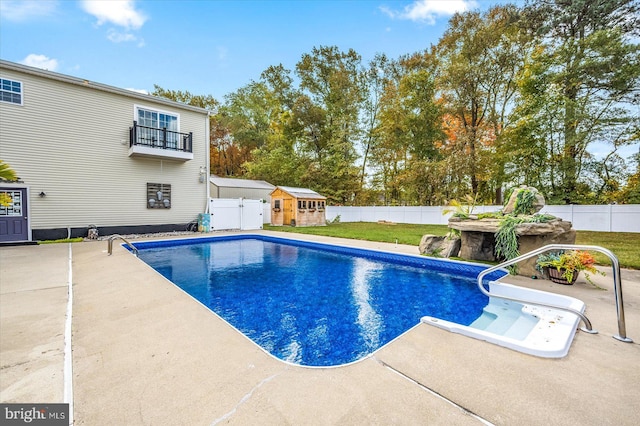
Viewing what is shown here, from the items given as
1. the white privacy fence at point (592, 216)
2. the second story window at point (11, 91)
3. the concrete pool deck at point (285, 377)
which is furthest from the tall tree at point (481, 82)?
the second story window at point (11, 91)

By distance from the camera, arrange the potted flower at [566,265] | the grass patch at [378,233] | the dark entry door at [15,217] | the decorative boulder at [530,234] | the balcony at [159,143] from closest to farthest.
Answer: the potted flower at [566,265] < the decorative boulder at [530,234] < the dark entry door at [15,217] < the grass patch at [378,233] < the balcony at [159,143]

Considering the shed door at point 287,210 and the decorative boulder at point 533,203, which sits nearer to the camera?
the decorative boulder at point 533,203

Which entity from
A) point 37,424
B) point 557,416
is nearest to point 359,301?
point 557,416

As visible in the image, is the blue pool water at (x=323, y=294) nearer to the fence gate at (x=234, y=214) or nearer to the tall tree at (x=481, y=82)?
the fence gate at (x=234, y=214)

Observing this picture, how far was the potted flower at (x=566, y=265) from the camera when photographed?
4.10 metres

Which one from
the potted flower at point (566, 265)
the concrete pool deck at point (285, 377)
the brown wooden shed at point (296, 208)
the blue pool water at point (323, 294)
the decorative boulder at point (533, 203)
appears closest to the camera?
the concrete pool deck at point (285, 377)

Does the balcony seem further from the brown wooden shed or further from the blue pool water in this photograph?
the brown wooden shed

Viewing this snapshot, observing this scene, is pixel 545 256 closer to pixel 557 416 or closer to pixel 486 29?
pixel 557 416

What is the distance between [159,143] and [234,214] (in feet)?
13.9

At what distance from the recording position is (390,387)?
1.78m

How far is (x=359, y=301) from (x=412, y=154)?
52.6ft

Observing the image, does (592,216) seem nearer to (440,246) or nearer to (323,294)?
(440,246)

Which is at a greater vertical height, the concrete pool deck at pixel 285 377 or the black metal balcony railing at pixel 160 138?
the black metal balcony railing at pixel 160 138

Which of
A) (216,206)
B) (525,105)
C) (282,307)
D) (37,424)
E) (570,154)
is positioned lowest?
(282,307)
